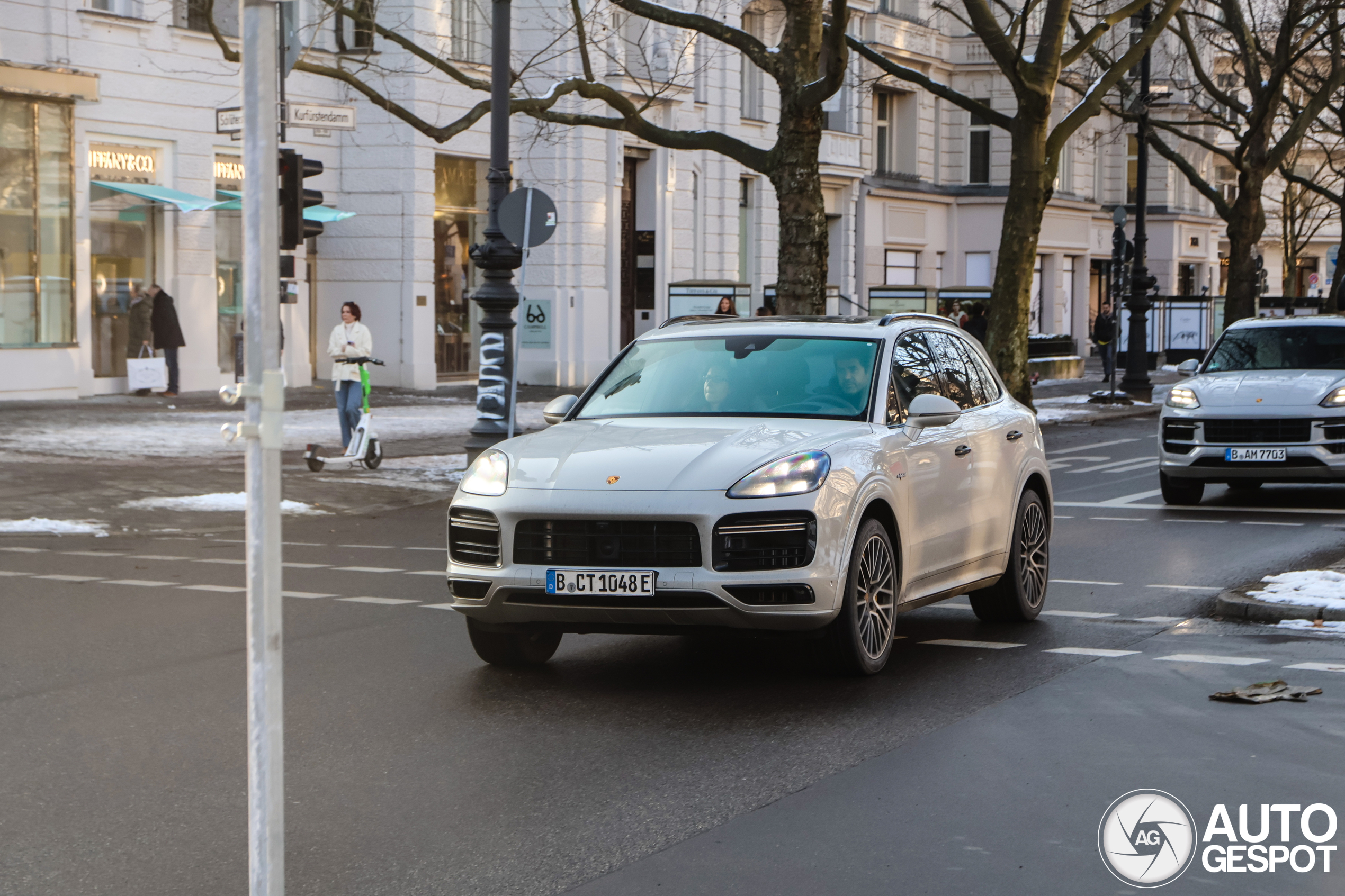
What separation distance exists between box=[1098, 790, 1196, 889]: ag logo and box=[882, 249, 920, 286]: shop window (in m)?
44.3

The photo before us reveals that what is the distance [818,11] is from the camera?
22.4 meters

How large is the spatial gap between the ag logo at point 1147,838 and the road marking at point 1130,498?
10833 millimetres

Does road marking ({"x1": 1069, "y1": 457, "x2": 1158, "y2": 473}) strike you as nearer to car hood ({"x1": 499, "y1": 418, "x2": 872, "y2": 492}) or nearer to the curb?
the curb

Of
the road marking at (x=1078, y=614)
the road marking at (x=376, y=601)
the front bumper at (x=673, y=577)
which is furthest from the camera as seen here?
the road marking at (x=376, y=601)

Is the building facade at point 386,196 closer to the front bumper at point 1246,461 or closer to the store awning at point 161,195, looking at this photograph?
the store awning at point 161,195

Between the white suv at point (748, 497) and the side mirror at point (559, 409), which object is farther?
the side mirror at point (559, 409)

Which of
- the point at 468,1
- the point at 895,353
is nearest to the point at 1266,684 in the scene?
the point at 895,353

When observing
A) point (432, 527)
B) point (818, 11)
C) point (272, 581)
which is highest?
point (818, 11)

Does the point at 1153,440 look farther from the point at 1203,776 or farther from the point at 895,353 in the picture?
the point at 1203,776

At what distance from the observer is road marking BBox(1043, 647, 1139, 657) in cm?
869

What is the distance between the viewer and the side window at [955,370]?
9.36 metres

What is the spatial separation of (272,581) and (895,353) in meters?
5.44

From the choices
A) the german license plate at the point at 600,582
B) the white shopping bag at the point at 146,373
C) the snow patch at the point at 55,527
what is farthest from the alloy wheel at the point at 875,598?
the white shopping bag at the point at 146,373

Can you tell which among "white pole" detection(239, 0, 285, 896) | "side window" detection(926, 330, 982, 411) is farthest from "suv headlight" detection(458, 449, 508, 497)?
"white pole" detection(239, 0, 285, 896)
